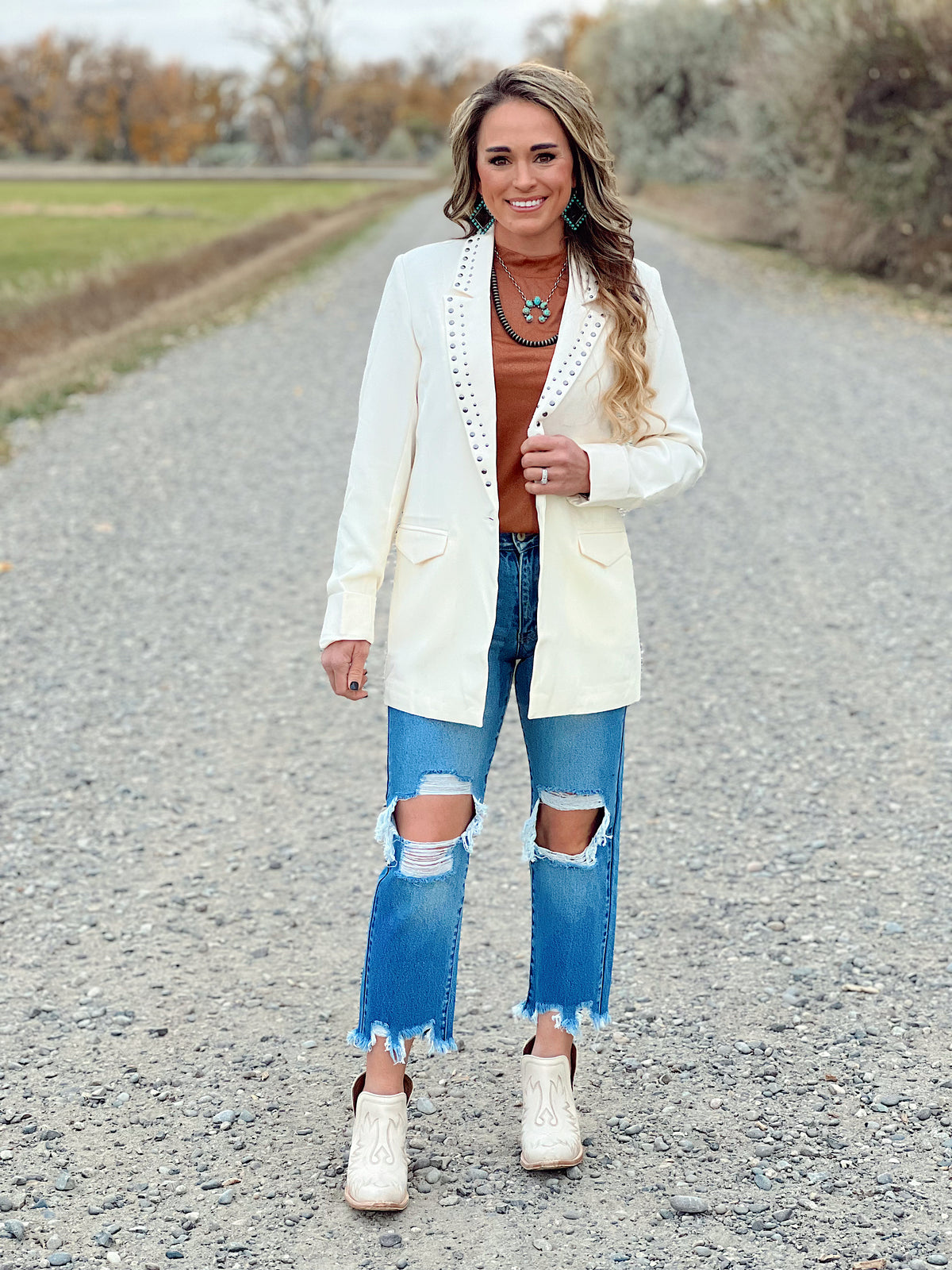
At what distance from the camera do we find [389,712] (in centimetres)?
246

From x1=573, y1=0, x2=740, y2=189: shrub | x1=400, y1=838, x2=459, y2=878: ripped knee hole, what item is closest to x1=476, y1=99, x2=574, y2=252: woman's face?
x1=400, y1=838, x2=459, y2=878: ripped knee hole

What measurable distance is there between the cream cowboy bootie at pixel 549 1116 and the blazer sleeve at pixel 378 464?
945mm

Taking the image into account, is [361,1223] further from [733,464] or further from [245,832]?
[733,464]

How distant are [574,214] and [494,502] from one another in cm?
57

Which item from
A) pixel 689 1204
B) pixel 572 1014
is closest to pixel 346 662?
pixel 572 1014

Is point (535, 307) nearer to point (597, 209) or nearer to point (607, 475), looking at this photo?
point (597, 209)

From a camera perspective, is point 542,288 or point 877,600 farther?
point 877,600

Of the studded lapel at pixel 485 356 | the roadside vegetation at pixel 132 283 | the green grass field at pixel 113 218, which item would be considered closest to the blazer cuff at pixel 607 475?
the studded lapel at pixel 485 356

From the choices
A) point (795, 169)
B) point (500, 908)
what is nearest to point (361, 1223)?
point (500, 908)

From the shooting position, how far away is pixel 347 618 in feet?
7.84

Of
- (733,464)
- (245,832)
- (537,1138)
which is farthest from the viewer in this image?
(733,464)

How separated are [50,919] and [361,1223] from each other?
5.07ft

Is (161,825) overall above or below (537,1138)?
below

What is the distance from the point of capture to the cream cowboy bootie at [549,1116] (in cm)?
257
